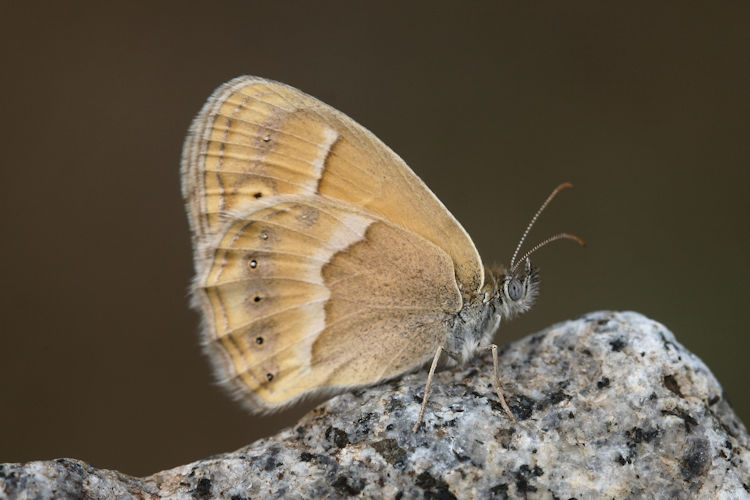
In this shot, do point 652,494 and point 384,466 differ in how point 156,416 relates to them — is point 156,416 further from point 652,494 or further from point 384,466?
point 652,494

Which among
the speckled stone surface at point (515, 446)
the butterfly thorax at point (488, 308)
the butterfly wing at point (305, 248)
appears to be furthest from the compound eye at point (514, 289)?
the speckled stone surface at point (515, 446)

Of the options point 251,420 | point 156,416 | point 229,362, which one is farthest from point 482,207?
point 229,362

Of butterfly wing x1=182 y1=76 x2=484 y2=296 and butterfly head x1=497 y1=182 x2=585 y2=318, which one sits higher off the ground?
butterfly wing x1=182 y1=76 x2=484 y2=296

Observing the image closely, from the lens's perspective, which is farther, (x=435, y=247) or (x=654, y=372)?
(x=435, y=247)

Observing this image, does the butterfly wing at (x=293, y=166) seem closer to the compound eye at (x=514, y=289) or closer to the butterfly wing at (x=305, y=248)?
the butterfly wing at (x=305, y=248)

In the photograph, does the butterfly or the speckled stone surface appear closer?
the speckled stone surface

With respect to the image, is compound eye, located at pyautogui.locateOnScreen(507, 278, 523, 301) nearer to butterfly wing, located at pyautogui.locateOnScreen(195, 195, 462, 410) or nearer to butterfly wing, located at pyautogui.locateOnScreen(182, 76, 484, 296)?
butterfly wing, located at pyautogui.locateOnScreen(182, 76, 484, 296)

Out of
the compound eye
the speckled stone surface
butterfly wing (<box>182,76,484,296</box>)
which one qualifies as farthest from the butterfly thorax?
the speckled stone surface
